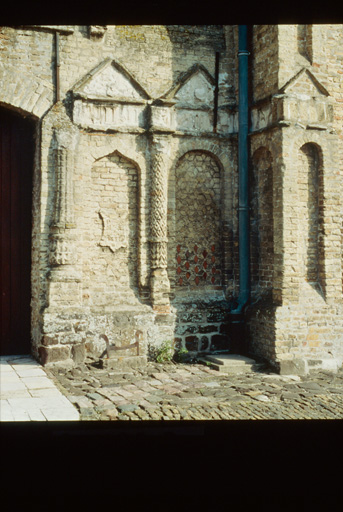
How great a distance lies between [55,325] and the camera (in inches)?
285

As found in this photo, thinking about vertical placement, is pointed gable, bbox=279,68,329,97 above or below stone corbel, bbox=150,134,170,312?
above

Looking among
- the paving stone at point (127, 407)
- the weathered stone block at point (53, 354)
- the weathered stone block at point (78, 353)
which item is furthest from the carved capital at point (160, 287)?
the paving stone at point (127, 407)

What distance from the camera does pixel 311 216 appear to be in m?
7.73

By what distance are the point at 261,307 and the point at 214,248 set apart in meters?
1.23

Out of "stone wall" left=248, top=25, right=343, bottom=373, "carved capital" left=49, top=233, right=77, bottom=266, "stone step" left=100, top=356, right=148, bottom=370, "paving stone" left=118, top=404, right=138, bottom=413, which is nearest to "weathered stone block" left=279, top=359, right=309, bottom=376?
"stone wall" left=248, top=25, right=343, bottom=373

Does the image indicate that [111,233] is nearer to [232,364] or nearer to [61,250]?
[61,250]

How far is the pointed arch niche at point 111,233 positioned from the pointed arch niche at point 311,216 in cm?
232

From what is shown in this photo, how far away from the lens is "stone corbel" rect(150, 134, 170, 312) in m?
7.90

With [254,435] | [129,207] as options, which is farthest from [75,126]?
[254,435]

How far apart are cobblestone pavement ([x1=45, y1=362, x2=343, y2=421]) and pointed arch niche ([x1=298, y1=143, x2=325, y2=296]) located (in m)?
1.35

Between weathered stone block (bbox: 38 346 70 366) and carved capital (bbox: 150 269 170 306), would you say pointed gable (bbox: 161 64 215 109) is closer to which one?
carved capital (bbox: 150 269 170 306)

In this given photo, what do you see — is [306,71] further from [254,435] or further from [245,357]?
[254,435]

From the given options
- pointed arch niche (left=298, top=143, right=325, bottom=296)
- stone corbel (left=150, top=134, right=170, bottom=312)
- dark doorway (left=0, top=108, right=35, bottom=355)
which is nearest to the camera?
pointed arch niche (left=298, top=143, right=325, bottom=296)

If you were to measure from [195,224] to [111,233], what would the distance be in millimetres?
1306
